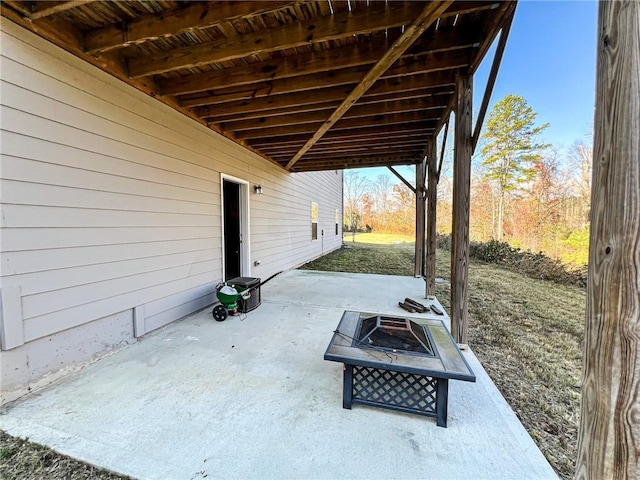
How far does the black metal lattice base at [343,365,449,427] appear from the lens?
1904mm

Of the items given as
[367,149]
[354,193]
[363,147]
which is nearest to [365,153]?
[367,149]

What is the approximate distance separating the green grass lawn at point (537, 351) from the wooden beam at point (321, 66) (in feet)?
10.3

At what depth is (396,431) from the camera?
177 cm

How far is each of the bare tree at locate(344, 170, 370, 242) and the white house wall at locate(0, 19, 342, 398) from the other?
19.9 m

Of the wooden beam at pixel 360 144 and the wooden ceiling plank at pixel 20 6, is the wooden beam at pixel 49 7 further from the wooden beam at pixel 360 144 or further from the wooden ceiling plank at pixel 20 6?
the wooden beam at pixel 360 144

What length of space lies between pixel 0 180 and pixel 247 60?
242cm

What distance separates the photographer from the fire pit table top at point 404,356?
68.3 inches

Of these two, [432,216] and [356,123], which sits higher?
[356,123]

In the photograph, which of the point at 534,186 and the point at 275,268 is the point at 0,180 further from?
the point at 534,186

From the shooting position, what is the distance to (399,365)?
1.79m

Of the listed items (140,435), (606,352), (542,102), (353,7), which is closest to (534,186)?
(542,102)

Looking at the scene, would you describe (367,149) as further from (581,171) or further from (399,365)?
(581,171)

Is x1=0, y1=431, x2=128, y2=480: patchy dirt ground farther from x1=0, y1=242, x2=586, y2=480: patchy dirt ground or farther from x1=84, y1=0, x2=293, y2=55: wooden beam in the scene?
x1=84, y1=0, x2=293, y2=55: wooden beam

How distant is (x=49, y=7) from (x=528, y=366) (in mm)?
5291
